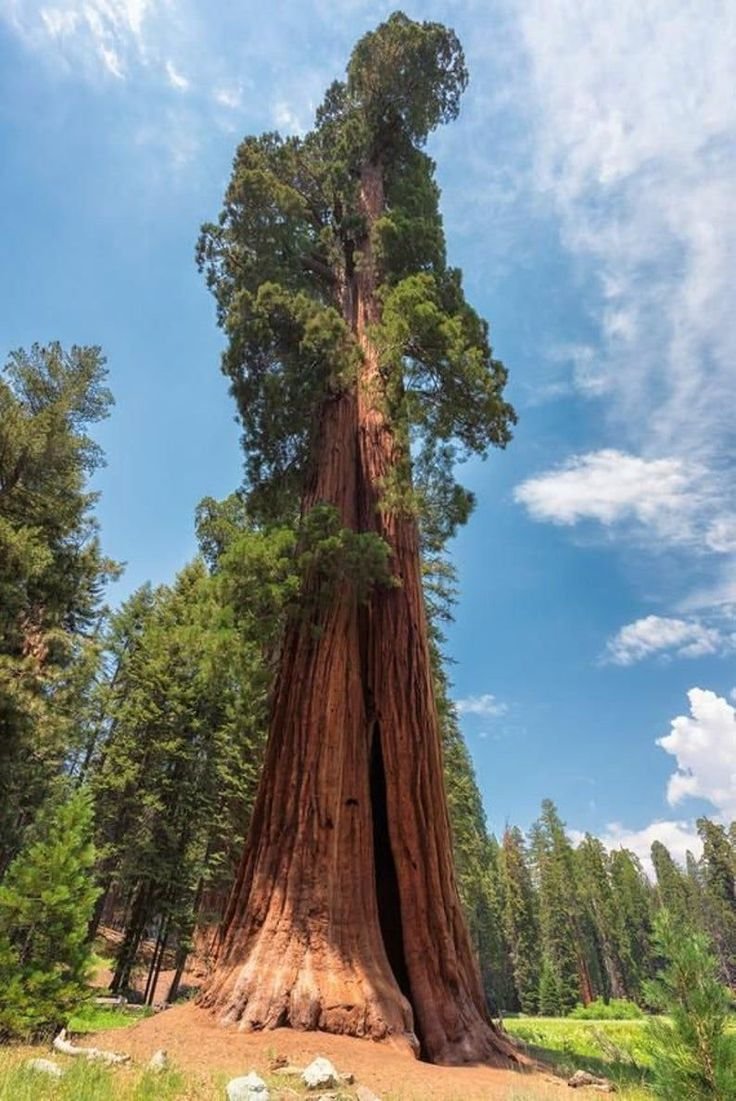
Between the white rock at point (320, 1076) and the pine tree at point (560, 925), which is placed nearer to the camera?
the white rock at point (320, 1076)

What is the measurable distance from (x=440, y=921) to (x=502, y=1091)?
2.65 metres

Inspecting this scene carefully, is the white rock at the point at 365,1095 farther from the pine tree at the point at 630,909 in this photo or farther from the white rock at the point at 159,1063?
the pine tree at the point at 630,909

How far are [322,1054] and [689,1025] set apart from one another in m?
4.03

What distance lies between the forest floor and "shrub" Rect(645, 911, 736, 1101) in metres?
1.87

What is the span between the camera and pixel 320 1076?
14.7ft

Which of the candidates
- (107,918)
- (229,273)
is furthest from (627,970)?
(229,273)

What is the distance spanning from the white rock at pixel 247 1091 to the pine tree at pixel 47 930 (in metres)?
3.76

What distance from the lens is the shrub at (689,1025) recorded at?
2.55 metres

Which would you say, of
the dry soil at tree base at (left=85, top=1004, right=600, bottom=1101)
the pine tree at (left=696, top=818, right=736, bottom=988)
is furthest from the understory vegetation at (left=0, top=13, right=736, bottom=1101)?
the pine tree at (left=696, top=818, right=736, bottom=988)

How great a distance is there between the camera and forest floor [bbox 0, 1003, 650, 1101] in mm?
3736

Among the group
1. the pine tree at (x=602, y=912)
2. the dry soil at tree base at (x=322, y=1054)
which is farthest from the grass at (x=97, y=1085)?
the pine tree at (x=602, y=912)

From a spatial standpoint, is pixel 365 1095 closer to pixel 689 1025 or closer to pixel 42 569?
pixel 689 1025

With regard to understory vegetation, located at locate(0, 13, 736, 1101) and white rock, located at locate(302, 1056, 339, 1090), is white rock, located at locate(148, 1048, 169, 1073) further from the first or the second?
white rock, located at locate(302, 1056, 339, 1090)

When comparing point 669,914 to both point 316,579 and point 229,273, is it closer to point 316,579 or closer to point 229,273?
point 316,579
